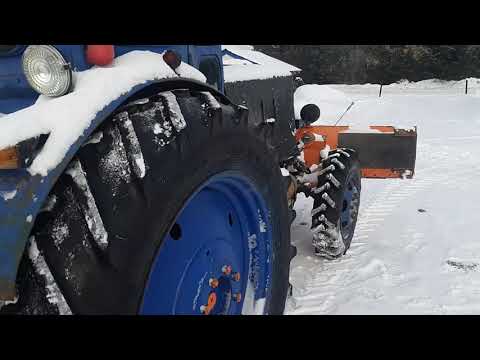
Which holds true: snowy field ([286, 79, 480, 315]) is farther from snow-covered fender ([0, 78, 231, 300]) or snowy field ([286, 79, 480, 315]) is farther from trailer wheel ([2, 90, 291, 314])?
snow-covered fender ([0, 78, 231, 300])

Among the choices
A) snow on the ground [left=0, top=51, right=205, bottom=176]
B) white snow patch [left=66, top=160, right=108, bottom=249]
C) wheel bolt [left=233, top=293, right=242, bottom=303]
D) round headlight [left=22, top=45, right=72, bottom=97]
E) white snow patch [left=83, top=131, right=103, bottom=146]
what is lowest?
wheel bolt [left=233, top=293, right=242, bottom=303]

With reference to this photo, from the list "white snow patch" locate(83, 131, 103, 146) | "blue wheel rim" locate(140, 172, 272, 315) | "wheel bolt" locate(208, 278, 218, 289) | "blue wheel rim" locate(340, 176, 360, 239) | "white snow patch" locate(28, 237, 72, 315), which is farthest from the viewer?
"blue wheel rim" locate(340, 176, 360, 239)

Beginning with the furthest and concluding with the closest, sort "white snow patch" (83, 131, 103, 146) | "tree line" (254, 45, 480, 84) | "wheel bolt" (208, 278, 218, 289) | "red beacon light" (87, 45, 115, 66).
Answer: "tree line" (254, 45, 480, 84) → "wheel bolt" (208, 278, 218, 289) → "red beacon light" (87, 45, 115, 66) → "white snow patch" (83, 131, 103, 146)

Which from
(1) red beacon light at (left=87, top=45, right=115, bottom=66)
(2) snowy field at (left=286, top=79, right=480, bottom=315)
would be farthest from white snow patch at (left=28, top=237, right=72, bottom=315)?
(2) snowy field at (left=286, top=79, right=480, bottom=315)

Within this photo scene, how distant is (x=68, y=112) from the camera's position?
1.18m

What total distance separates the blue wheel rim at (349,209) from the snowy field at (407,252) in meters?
0.22

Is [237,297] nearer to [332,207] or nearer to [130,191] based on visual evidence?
[130,191]

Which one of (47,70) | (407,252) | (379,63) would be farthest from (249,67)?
(379,63)

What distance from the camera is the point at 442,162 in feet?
24.8

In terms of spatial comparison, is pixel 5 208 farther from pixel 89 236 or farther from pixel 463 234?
pixel 463 234

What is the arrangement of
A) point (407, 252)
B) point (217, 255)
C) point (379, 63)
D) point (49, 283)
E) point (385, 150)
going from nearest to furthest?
point (49, 283), point (217, 255), point (407, 252), point (385, 150), point (379, 63)

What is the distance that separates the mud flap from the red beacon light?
3613mm

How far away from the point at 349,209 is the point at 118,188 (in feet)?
10.5

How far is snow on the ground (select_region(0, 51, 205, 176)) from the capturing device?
1.11 m
